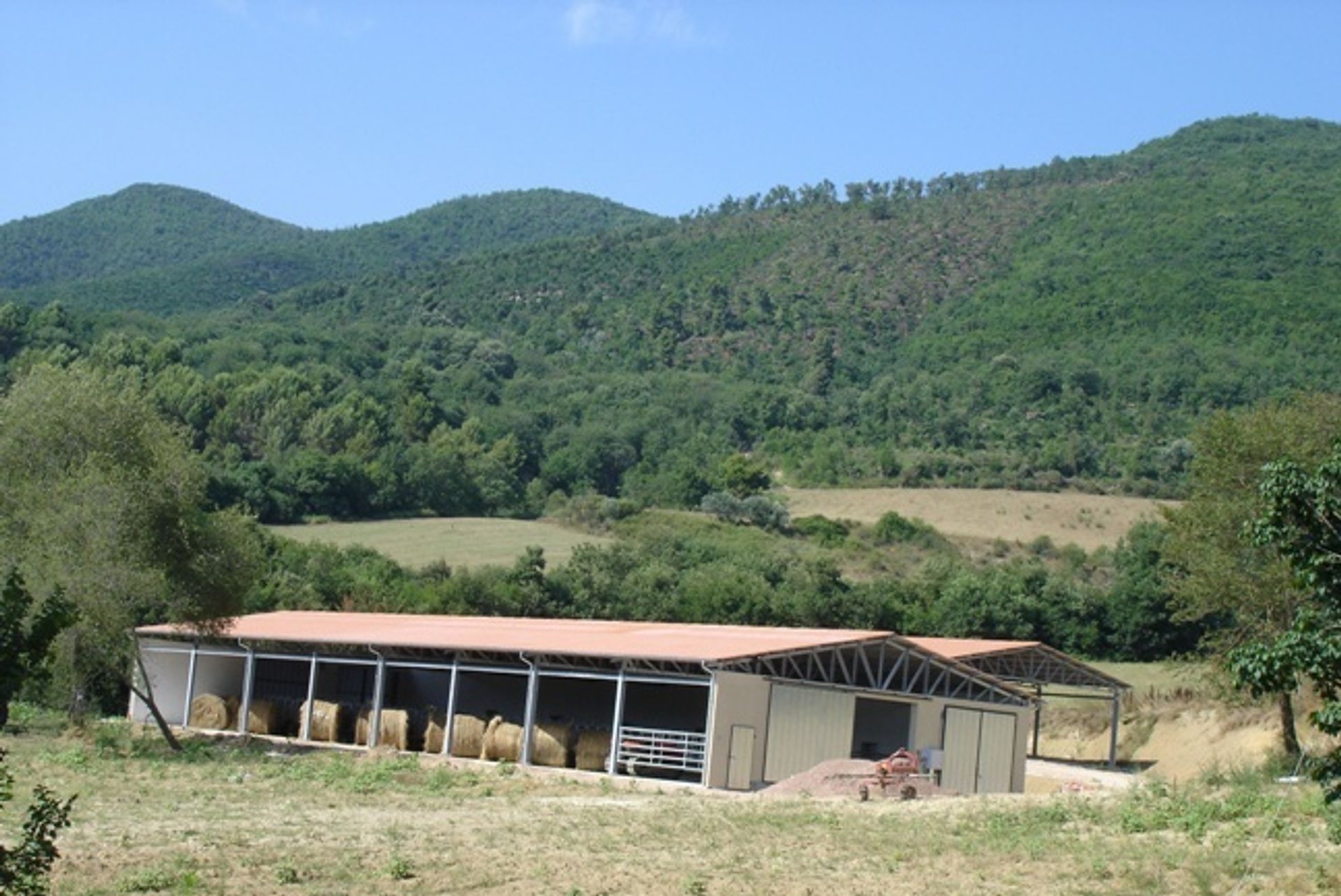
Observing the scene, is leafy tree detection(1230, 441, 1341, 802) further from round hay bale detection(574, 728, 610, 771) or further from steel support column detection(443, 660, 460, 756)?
steel support column detection(443, 660, 460, 756)

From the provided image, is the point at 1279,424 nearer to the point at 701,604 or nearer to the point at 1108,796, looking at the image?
the point at 1108,796

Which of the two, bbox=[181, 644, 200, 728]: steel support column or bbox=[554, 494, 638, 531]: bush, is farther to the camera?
bbox=[554, 494, 638, 531]: bush

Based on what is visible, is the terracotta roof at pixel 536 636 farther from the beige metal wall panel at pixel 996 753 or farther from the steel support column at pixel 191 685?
the beige metal wall panel at pixel 996 753

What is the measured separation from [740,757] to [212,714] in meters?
18.7

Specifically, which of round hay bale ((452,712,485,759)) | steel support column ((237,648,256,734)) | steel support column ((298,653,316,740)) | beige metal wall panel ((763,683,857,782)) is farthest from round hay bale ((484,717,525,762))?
steel support column ((237,648,256,734))

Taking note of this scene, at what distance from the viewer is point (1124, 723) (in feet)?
172

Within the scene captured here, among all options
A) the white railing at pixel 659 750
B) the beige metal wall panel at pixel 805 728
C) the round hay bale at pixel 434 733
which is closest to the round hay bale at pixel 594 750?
the white railing at pixel 659 750

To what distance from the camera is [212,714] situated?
44.4 m

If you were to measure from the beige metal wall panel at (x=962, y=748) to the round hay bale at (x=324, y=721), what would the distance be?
1537 centimetres

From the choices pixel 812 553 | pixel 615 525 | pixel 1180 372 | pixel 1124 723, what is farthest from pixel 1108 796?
pixel 1180 372

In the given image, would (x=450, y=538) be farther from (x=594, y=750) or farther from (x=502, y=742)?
(x=594, y=750)

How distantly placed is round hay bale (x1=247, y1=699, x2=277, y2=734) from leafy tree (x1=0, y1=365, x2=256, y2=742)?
4.16 m

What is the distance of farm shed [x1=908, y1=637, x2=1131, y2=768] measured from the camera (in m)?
46.9

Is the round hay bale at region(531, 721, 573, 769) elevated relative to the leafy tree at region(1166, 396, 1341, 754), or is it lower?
lower
